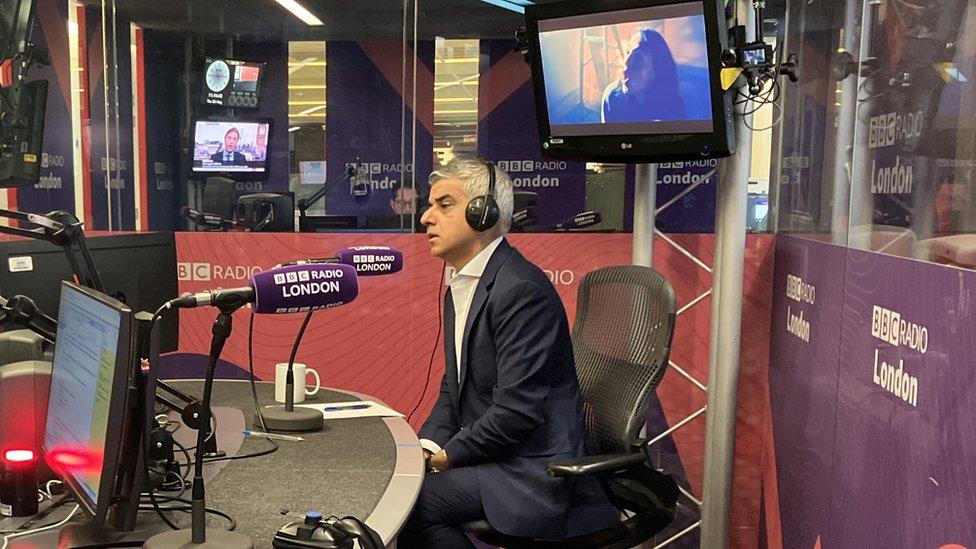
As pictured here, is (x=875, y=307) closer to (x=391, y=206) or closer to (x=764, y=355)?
(x=764, y=355)

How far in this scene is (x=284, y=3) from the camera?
4.07 m

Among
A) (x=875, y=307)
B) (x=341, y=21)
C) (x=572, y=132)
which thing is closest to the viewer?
(x=875, y=307)

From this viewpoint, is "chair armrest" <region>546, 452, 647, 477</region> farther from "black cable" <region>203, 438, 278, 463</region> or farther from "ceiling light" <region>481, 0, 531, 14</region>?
"ceiling light" <region>481, 0, 531, 14</region>

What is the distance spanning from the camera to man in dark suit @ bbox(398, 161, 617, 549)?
6.84 feet

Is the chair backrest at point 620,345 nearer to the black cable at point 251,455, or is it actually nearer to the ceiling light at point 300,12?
the black cable at point 251,455

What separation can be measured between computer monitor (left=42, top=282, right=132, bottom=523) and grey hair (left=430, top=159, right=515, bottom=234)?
1.14 metres

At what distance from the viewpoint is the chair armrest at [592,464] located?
2008 mm

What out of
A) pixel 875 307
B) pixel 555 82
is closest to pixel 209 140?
pixel 555 82

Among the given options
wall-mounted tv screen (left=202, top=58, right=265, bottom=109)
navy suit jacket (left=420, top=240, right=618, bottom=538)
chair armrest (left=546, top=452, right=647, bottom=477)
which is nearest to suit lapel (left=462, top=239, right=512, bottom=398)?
navy suit jacket (left=420, top=240, right=618, bottom=538)

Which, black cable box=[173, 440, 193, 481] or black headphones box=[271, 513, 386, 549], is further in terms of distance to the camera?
black cable box=[173, 440, 193, 481]

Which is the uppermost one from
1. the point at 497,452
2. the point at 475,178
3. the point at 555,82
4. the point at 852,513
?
the point at 555,82

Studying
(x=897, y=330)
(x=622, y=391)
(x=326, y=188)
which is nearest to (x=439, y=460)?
(x=622, y=391)

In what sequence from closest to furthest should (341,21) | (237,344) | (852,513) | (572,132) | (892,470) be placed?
(892,470), (852,513), (572,132), (237,344), (341,21)

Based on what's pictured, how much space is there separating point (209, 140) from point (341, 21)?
889 millimetres
